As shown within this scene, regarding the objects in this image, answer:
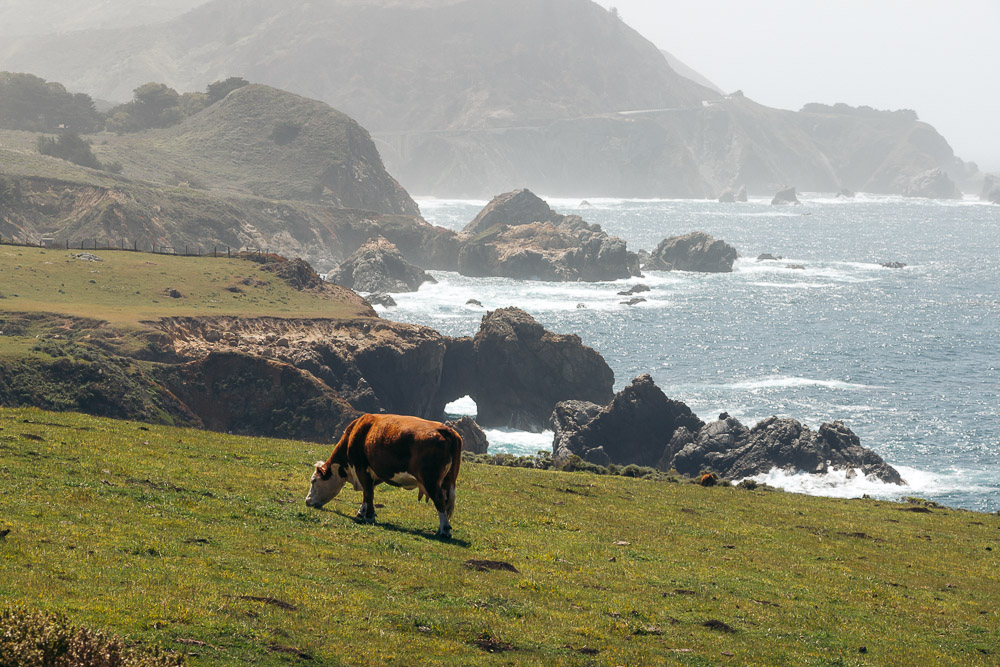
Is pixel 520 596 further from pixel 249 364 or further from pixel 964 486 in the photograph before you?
pixel 964 486

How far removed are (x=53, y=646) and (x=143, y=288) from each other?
89357 mm

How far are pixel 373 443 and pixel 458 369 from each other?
269 ft

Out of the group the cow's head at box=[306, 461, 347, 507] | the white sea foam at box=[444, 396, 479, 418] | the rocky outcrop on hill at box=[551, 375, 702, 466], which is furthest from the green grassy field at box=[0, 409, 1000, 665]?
the white sea foam at box=[444, 396, 479, 418]

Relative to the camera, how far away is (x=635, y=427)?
8888 centimetres

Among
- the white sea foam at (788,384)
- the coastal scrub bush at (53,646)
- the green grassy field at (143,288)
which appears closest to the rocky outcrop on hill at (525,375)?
the green grassy field at (143,288)

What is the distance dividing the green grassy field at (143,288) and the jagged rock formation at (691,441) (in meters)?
29.9

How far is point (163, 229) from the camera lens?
178 meters

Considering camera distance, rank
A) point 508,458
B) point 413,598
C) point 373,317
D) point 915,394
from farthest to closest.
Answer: point 915,394 < point 373,317 < point 508,458 < point 413,598

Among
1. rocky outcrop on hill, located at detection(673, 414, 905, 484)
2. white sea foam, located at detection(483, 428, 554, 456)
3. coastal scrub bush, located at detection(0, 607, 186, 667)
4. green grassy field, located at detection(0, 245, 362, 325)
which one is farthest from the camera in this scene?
white sea foam, located at detection(483, 428, 554, 456)

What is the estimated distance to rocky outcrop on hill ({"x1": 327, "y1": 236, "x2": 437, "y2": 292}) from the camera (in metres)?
183

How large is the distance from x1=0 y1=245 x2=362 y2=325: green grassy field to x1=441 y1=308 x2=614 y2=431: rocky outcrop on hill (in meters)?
15.3

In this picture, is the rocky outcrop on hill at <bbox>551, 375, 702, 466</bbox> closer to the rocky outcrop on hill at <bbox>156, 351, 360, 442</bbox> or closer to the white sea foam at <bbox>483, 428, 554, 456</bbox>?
the white sea foam at <bbox>483, 428, 554, 456</bbox>

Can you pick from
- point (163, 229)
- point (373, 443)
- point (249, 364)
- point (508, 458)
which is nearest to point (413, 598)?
point (373, 443)

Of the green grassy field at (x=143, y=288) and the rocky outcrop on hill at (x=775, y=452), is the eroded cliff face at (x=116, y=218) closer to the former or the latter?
the green grassy field at (x=143, y=288)
